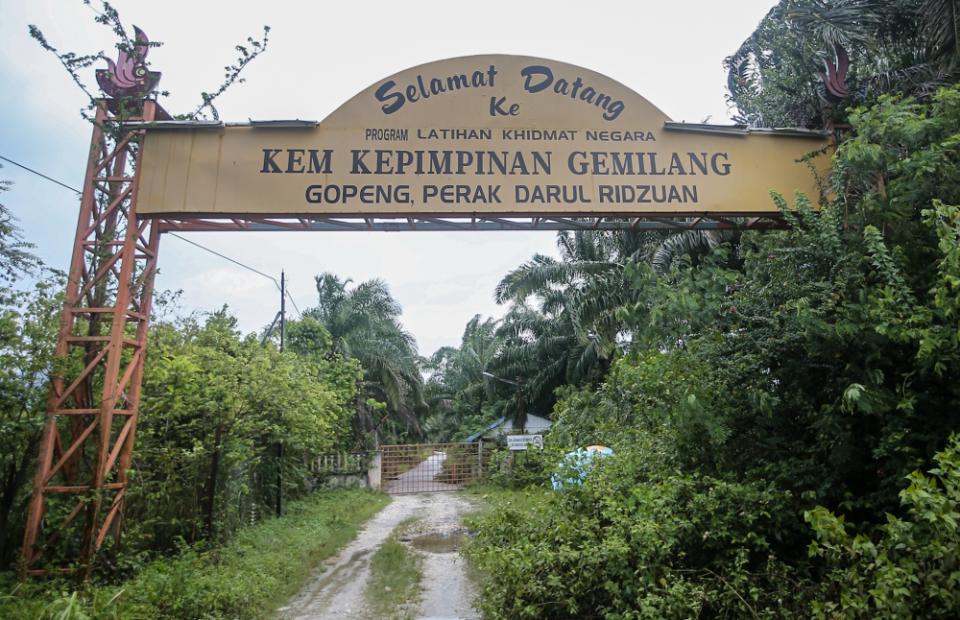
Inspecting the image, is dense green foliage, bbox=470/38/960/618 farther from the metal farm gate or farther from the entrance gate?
the metal farm gate

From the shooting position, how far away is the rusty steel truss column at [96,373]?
578cm

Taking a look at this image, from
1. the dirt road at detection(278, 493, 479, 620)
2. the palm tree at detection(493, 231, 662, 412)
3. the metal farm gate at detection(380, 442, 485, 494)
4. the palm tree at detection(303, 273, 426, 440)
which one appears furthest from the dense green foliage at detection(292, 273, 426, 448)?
the dirt road at detection(278, 493, 479, 620)

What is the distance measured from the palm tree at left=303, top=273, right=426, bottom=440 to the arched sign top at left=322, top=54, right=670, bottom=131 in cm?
1497

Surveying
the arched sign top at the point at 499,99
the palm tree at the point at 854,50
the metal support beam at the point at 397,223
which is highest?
the palm tree at the point at 854,50

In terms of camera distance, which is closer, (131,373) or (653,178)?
(131,373)

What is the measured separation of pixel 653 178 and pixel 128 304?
19.2ft

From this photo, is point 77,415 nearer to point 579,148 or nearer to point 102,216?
point 102,216

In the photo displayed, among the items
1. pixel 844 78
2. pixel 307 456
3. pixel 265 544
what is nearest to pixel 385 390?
pixel 307 456

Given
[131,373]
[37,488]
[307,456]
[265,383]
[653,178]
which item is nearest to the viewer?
[37,488]

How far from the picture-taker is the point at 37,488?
5.70 m

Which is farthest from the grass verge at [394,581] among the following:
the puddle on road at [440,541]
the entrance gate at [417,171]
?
the entrance gate at [417,171]

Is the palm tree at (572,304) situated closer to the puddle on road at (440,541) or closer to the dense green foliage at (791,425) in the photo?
the puddle on road at (440,541)

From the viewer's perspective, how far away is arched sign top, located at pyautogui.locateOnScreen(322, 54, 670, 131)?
6910mm

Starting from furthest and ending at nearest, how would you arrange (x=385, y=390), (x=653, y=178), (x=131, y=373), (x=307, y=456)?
1. (x=385, y=390)
2. (x=307, y=456)
3. (x=653, y=178)
4. (x=131, y=373)
